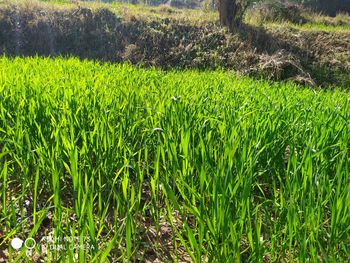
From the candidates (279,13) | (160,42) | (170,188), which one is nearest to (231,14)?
(160,42)

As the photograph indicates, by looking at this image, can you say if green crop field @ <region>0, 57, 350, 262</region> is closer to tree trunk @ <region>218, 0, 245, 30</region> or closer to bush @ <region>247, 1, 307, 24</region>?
tree trunk @ <region>218, 0, 245, 30</region>

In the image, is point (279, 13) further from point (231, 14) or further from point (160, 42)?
point (160, 42)

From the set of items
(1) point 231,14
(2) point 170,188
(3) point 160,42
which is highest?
(1) point 231,14

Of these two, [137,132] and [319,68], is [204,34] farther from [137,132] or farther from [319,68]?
[137,132]

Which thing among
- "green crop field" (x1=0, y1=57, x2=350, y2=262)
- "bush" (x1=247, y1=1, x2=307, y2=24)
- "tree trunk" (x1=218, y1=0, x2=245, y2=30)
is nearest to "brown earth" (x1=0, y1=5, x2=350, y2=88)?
"tree trunk" (x1=218, y1=0, x2=245, y2=30)

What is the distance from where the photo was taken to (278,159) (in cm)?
181

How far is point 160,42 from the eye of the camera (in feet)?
32.4

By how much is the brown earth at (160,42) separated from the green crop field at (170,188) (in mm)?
7257

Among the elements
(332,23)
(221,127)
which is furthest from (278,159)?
(332,23)

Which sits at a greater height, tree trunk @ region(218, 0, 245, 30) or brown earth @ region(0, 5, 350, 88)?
tree trunk @ region(218, 0, 245, 30)

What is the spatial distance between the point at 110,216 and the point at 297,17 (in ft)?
43.3

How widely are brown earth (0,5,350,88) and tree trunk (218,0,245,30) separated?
33cm

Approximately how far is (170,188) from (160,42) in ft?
29.9

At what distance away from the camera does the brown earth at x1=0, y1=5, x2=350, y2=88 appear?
9.33 meters
